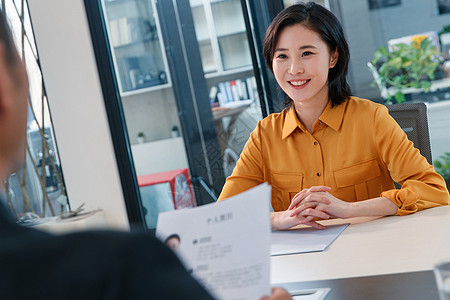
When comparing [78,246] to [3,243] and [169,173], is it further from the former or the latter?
[169,173]

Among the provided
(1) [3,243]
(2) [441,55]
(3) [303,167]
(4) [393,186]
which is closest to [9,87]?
(1) [3,243]

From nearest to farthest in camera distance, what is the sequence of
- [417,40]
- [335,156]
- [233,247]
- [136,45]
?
1. [233,247]
2. [335,156]
3. [417,40]
4. [136,45]

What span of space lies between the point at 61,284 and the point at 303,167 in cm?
163

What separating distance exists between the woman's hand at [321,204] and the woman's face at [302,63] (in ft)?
1.54

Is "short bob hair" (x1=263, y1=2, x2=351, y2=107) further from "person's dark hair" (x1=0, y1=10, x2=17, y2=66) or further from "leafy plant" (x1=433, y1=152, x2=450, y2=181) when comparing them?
"person's dark hair" (x1=0, y1=10, x2=17, y2=66)

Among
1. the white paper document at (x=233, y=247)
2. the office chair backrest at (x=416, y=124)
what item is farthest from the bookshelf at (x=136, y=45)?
the white paper document at (x=233, y=247)

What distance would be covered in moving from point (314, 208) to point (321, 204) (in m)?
0.03

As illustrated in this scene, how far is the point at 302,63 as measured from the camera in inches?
77.6

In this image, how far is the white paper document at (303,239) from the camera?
142 centimetres

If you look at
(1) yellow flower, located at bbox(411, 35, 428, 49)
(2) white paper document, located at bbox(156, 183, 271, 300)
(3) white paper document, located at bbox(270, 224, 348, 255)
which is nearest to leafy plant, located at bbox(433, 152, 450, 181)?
(1) yellow flower, located at bbox(411, 35, 428, 49)

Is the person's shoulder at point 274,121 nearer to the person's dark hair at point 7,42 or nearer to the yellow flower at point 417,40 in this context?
the yellow flower at point 417,40

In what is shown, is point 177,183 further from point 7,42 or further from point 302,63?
point 7,42

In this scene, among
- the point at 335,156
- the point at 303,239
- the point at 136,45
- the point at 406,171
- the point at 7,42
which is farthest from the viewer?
the point at 136,45

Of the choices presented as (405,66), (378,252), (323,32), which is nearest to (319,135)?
(323,32)
